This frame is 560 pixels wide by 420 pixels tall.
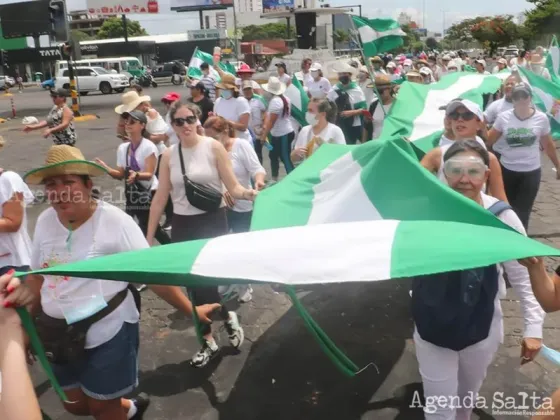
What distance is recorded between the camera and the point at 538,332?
2.52 m

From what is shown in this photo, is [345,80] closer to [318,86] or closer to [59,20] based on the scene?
[318,86]

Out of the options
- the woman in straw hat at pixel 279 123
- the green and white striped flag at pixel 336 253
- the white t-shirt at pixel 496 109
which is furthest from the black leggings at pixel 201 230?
the woman in straw hat at pixel 279 123

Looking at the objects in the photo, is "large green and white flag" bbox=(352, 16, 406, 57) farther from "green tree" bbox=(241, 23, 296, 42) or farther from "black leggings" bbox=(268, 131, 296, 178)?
"green tree" bbox=(241, 23, 296, 42)

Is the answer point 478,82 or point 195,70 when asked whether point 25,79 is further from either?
point 478,82

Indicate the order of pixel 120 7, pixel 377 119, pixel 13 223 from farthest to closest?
pixel 120 7, pixel 377 119, pixel 13 223

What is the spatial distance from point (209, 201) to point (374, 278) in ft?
7.67

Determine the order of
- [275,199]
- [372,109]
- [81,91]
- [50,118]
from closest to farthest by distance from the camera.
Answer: [275,199], [372,109], [50,118], [81,91]

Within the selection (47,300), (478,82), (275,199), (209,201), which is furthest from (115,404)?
(478,82)

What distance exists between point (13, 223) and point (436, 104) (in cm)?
412

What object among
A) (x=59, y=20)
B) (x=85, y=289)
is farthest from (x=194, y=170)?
(x=59, y=20)

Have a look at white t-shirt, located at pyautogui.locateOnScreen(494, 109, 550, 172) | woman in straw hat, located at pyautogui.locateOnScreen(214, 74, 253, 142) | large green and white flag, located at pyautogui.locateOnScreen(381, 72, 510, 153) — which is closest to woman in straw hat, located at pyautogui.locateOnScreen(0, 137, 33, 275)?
large green and white flag, located at pyautogui.locateOnScreen(381, 72, 510, 153)

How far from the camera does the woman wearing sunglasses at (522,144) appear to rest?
5.15m

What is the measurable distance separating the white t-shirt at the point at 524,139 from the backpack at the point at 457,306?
10.3 ft

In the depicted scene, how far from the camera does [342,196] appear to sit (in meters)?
2.87
